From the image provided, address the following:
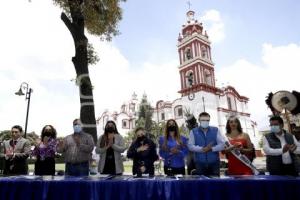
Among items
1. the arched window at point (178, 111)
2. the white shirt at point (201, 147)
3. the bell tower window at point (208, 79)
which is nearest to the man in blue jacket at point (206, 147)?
the white shirt at point (201, 147)

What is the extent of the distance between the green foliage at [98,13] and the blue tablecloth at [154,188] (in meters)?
7.00

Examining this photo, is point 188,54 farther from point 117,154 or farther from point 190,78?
point 117,154

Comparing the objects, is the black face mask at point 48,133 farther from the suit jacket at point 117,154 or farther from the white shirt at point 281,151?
the white shirt at point 281,151

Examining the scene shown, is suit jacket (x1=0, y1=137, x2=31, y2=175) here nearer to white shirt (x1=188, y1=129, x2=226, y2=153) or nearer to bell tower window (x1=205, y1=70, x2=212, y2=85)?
white shirt (x1=188, y1=129, x2=226, y2=153)

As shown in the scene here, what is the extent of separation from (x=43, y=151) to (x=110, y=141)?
143 centimetres

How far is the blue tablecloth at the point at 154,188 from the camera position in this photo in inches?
134

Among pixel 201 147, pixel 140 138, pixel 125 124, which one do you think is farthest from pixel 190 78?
pixel 201 147

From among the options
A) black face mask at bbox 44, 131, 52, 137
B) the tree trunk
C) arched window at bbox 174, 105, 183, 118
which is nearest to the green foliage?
the tree trunk

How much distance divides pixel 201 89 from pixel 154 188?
130 ft

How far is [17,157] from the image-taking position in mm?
6047

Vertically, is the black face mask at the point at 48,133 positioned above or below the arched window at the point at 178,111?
below

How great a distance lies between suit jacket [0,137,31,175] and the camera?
6051mm

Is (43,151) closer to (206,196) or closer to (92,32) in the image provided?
(206,196)

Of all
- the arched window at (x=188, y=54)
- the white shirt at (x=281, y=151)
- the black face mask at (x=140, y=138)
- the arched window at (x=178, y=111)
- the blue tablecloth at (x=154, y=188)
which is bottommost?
the blue tablecloth at (x=154, y=188)
